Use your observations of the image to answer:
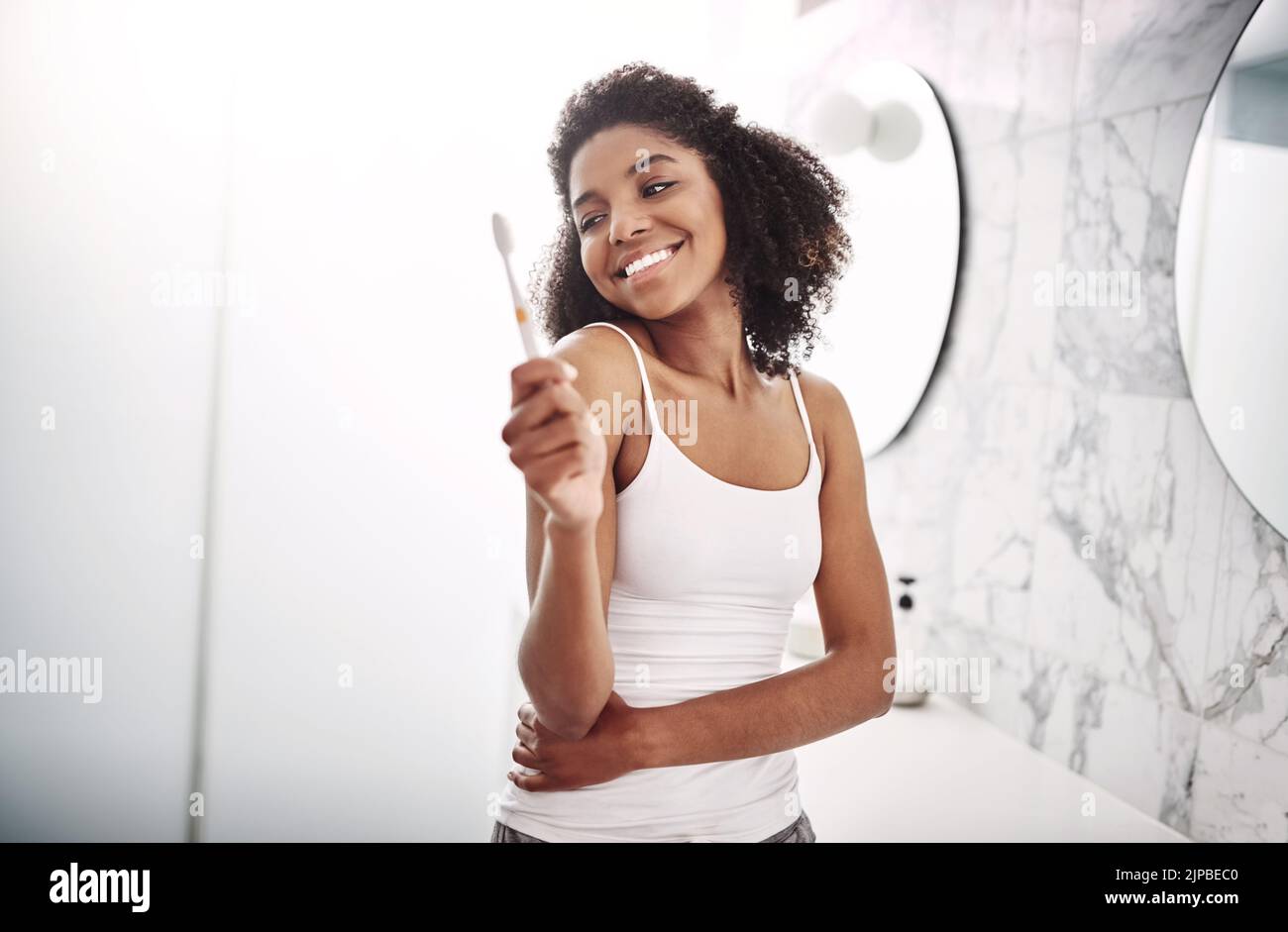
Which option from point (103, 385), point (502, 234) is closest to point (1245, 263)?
point (502, 234)

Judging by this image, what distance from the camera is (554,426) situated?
41cm

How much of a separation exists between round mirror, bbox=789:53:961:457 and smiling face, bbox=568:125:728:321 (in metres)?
0.45

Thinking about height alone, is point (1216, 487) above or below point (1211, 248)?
below

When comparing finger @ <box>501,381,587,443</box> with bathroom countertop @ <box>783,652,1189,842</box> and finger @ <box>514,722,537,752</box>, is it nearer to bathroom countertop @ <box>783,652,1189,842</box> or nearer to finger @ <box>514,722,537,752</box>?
finger @ <box>514,722,537,752</box>

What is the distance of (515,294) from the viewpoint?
0.47 m

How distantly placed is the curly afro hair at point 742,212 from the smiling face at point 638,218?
15 millimetres

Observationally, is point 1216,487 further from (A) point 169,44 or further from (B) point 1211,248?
(A) point 169,44

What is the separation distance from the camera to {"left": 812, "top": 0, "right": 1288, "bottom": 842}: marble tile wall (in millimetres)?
708

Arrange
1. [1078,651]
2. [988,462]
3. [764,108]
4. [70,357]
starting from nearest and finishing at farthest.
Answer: [1078,651] < [988,462] < [70,357] < [764,108]

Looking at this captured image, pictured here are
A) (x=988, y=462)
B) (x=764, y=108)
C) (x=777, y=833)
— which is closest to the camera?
(x=777, y=833)

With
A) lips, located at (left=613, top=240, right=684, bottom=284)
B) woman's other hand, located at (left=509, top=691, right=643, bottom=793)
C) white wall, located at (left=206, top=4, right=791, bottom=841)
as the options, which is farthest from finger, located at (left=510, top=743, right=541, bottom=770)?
white wall, located at (left=206, top=4, right=791, bottom=841)
